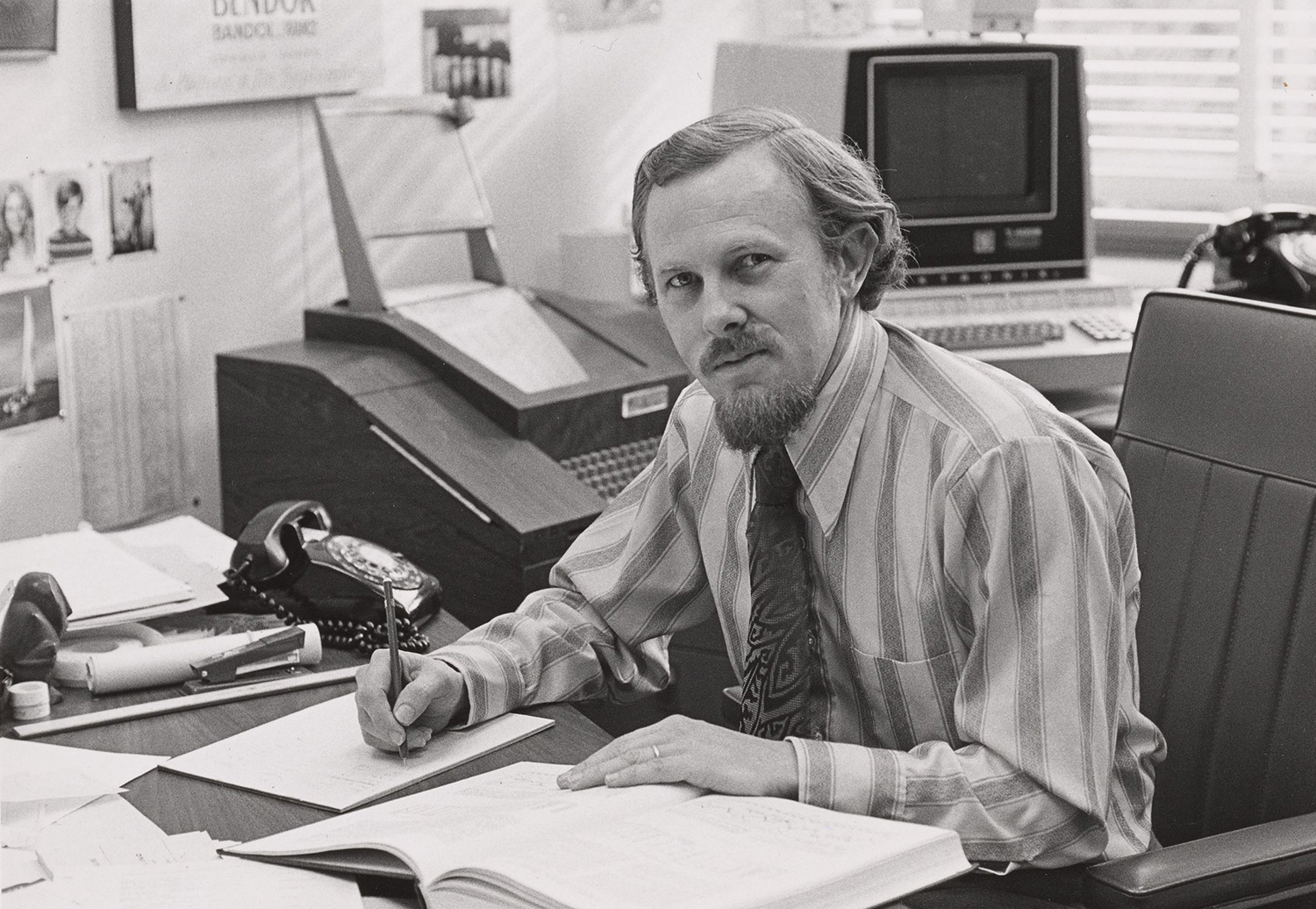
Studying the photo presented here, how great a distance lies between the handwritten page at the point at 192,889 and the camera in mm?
985

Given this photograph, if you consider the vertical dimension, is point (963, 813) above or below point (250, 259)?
below

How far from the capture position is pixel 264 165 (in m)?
2.31

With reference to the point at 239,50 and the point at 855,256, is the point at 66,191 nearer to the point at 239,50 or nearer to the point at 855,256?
the point at 239,50

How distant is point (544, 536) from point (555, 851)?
0.89 meters

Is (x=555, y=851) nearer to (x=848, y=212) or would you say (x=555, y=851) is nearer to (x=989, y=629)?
(x=989, y=629)

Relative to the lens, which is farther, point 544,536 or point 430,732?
point 544,536

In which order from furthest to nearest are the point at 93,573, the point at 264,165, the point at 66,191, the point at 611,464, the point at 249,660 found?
the point at 264,165 → the point at 611,464 → the point at 66,191 → the point at 93,573 → the point at 249,660

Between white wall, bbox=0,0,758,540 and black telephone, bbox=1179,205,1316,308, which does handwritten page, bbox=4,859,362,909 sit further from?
black telephone, bbox=1179,205,1316,308

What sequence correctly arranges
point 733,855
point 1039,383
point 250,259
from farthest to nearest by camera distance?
point 1039,383
point 250,259
point 733,855

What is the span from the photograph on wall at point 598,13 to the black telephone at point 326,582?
147 centimetres

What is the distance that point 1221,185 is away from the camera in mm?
3197

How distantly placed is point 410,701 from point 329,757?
0.08 meters

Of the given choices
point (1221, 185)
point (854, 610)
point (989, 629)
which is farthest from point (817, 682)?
point (1221, 185)

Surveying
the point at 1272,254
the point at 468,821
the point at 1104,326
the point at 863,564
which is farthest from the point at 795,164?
the point at 1272,254
